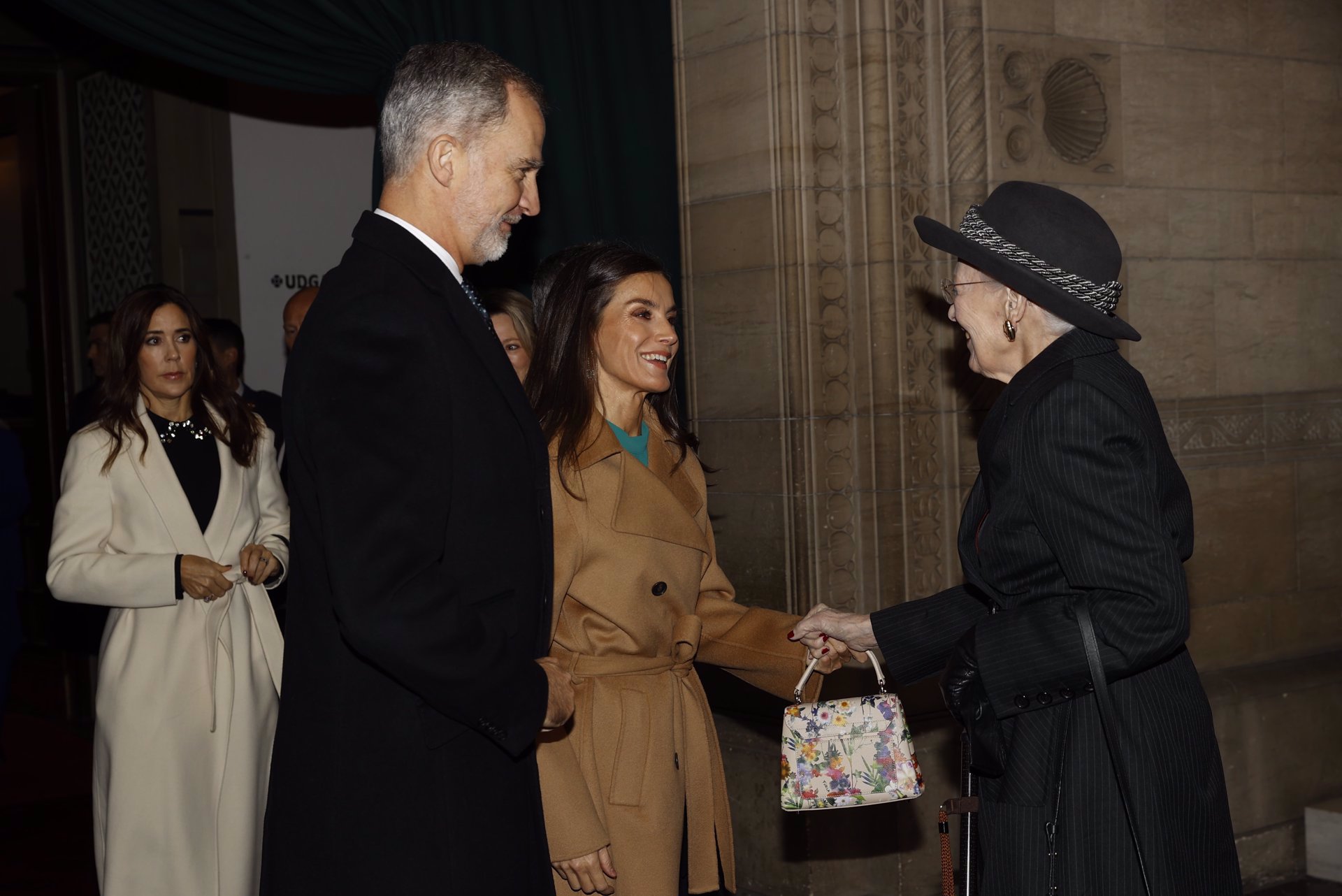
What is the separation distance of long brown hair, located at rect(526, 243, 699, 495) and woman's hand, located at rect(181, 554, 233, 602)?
4.61ft

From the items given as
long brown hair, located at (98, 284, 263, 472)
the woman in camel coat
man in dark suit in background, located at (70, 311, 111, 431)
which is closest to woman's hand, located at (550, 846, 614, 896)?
the woman in camel coat


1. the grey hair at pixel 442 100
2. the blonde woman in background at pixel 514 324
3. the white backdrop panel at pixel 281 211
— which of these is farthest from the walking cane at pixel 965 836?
the white backdrop panel at pixel 281 211

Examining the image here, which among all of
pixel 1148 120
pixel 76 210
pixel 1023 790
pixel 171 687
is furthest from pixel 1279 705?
pixel 76 210

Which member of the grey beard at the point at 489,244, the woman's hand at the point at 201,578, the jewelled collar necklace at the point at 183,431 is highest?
the grey beard at the point at 489,244

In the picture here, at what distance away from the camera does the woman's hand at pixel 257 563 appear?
390 cm

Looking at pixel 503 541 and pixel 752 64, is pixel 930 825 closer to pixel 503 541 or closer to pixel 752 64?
pixel 752 64

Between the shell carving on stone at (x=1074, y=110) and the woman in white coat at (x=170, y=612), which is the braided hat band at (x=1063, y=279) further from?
the woman in white coat at (x=170, y=612)

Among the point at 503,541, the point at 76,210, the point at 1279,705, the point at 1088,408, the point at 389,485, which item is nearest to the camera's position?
the point at 389,485

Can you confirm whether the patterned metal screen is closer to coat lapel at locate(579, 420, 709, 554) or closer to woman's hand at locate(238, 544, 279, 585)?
woman's hand at locate(238, 544, 279, 585)

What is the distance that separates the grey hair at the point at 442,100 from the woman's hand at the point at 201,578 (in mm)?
2027

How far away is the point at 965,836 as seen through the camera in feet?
8.19

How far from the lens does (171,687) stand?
12.4ft

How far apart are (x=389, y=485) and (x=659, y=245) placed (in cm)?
292

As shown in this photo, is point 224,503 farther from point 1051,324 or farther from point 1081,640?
point 1081,640
